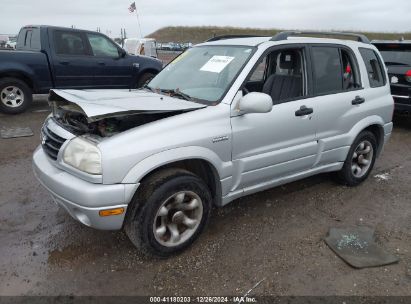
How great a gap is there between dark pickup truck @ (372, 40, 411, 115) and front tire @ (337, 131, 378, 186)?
125 inches

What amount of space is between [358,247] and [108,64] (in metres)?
7.45

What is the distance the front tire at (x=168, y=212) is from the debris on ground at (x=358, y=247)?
1.22 meters

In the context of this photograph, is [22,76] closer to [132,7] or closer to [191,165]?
[191,165]

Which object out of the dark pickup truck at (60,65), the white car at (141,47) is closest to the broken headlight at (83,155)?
the dark pickup truck at (60,65)

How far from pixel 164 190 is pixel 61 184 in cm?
77

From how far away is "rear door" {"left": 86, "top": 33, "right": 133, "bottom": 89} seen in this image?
8938 millimetres

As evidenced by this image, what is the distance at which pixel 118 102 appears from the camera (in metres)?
3.16

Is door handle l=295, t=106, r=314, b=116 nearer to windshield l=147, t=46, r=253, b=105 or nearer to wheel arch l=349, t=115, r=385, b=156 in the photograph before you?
windshield l=147, t=46, r=253, b=105

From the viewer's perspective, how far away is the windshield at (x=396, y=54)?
7480mm

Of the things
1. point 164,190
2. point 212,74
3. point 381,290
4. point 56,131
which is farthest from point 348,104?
point 56,131

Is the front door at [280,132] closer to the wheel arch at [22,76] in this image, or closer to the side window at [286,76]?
the side window at [286,76]

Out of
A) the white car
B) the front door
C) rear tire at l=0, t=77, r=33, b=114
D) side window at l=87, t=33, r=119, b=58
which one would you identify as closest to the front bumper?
the front door

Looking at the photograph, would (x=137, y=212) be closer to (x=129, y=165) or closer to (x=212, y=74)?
(x=129, y=165)

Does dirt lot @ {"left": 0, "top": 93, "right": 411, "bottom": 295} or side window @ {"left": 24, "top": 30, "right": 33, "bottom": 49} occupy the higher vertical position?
side window @ {"left": 24, "top": 30, "right": 33, "bottom": 49}
